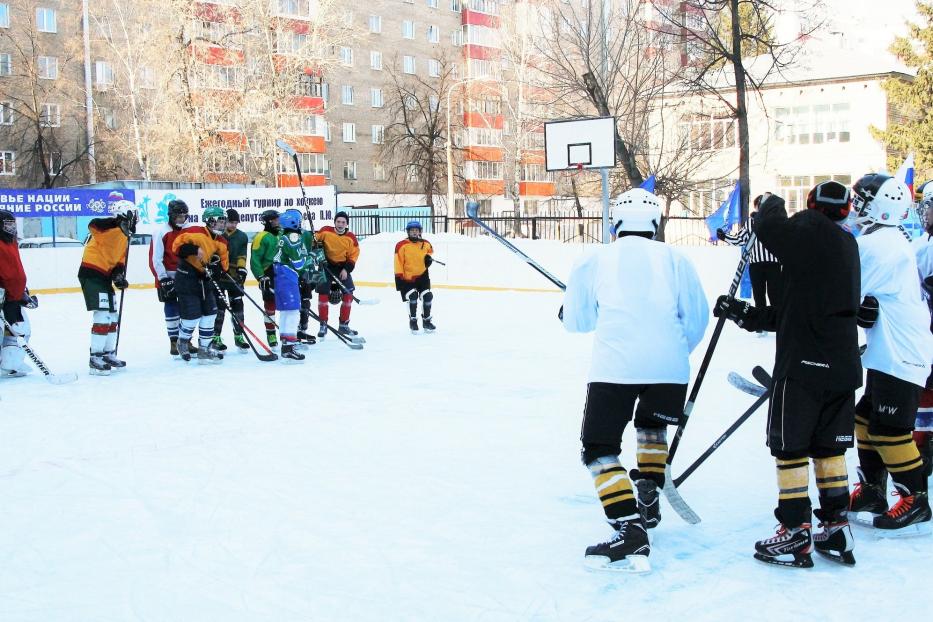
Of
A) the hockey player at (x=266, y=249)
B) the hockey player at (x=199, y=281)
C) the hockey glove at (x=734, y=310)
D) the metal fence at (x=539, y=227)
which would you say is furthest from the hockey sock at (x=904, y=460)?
the metal fence at (x=539, y=227)

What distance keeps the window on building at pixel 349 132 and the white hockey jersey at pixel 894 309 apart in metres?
37.8

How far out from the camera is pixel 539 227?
16.5m

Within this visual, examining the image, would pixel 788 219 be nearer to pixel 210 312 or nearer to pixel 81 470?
pixel 81 470

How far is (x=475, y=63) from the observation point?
42781 mm

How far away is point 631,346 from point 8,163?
106 ft

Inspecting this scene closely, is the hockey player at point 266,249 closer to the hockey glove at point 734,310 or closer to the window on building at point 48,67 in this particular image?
the hockey glove at point 734,310

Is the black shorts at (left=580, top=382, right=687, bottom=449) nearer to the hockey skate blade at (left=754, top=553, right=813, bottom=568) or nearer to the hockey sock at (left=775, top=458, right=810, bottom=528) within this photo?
the hockey sock at (left=775, top=458, right=810, bottom=528)

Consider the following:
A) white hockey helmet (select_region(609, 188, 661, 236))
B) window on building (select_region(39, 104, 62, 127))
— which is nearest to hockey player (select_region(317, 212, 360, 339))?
white hockey helmet (select_region(609, 188, 661, 236))

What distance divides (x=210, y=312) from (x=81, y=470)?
11.7ft

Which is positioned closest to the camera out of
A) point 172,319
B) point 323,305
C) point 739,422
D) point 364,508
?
point 739,422

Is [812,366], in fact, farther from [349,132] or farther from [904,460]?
[349,132]


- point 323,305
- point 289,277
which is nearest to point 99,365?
point 289,277

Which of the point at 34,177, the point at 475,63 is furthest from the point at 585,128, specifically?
the point at 475,63

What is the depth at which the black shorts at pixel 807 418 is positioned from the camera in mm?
3014
